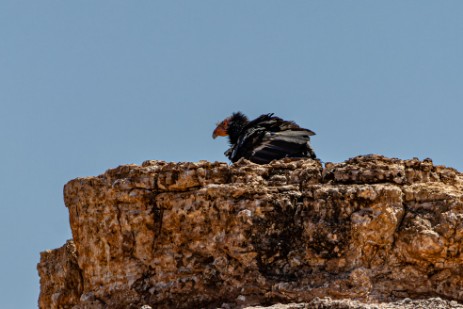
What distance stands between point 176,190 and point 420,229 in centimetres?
334

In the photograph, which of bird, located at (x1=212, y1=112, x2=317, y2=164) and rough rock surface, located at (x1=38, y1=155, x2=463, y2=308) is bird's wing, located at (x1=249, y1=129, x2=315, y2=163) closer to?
bird, located at (x1=212, y1=112, x2=317, y2=164)

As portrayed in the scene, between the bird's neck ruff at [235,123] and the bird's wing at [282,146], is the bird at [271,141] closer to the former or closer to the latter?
the bird's wing at [282,146]

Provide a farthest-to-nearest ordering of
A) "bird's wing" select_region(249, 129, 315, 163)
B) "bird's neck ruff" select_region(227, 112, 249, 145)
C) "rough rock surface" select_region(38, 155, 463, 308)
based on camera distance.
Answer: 1. "bird's neck ruff" select_region(227, 112, 249, 145)
2. "bird's wing" select_region(249, 129, 315, 163)
3. "rough rock surface" select_region(38, 155, 463, 308)

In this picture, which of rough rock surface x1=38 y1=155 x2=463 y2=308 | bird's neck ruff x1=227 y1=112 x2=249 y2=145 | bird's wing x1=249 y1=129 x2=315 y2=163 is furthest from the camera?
bird's neck ruff x1=227 y1=112 x2=249 y2=145

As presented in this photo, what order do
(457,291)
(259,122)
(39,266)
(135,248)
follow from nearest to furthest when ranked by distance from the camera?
(457,291) < (135,248) < (39,266) < (259,122)

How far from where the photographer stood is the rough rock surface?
16500 mm

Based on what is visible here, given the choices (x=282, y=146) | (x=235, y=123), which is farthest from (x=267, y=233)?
(x=235, y=123)

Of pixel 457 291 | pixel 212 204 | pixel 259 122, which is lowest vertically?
pixel 457 291

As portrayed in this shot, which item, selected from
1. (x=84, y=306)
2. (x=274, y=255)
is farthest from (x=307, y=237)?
(x=84, y=306)

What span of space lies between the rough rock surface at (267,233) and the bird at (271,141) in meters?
2.86

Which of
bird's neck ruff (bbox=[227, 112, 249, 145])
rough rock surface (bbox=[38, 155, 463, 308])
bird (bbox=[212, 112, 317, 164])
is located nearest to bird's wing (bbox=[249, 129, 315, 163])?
bird (bbox=[212, 112, 317, 164])

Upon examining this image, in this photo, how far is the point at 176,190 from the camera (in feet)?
57.7

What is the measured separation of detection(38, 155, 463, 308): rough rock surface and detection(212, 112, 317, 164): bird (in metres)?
2.86

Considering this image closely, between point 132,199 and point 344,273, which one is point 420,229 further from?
point 132,199
